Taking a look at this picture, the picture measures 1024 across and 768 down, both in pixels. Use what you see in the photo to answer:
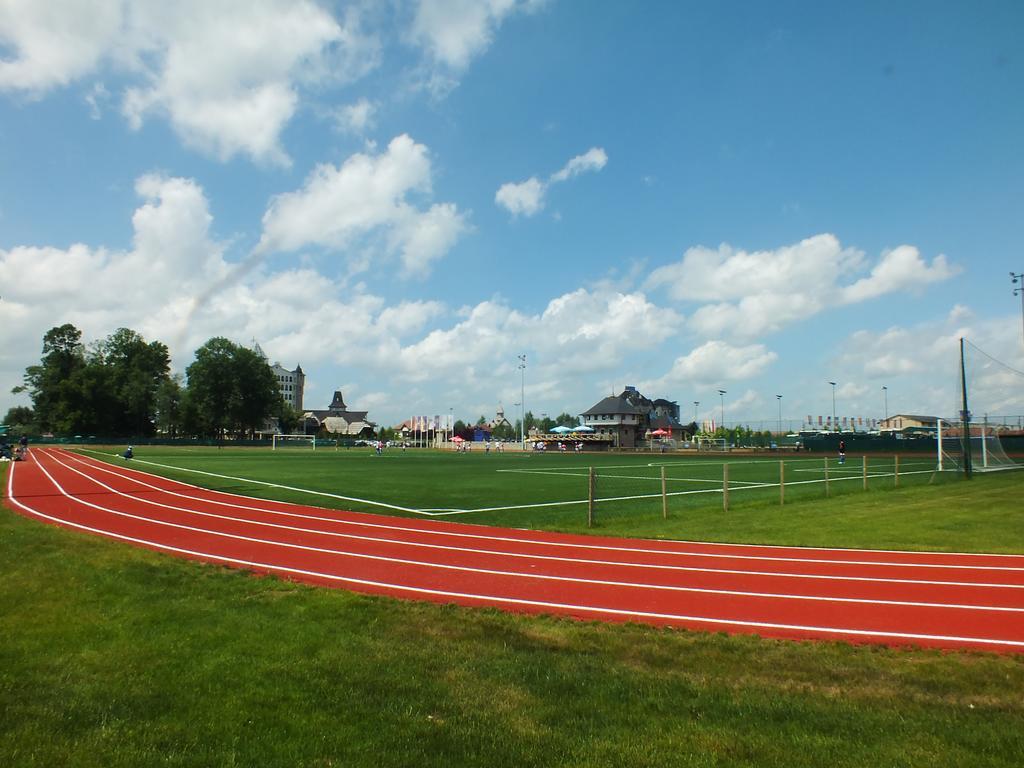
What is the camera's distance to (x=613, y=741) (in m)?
3.81

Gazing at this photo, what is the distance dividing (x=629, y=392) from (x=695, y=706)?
135412 millimetres

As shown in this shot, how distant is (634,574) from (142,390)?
104155 millimetres

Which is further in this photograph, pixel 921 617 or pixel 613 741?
pixel 921 617

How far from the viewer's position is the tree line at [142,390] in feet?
296

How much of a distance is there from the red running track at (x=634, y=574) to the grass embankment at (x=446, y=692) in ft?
3.04

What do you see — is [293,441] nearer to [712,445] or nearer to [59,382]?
[59,382]

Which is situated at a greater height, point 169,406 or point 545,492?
point 169,406

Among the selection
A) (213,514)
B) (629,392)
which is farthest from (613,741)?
(629,392)

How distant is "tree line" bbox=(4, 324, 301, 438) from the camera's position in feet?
296

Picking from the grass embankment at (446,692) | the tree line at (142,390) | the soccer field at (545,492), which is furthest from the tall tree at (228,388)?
the grass embankment at (446,692)

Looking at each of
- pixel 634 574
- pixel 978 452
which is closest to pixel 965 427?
pixel 978 452

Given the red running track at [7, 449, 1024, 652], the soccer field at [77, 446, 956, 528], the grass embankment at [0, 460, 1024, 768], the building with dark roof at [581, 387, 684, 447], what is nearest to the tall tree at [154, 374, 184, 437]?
the building with dark roof at [581, 387, 684, 447]

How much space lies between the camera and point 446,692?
4.61 metres

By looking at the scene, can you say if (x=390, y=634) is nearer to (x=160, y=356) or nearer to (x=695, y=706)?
(x=695, y=706)
